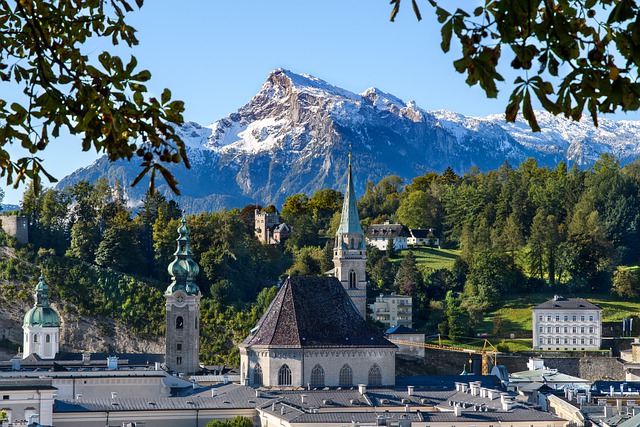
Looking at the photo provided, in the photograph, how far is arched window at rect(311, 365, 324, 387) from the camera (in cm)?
7538

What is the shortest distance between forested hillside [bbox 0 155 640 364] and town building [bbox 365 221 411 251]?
140 inches

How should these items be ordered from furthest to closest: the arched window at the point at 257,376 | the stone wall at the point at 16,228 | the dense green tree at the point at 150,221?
1. the dense green tree at the point at 150,221
2. the stone wall at the point at 16,228
3. the arched window at the point at 257,376

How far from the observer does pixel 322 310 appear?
77.0 m

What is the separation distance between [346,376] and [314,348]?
2.38m

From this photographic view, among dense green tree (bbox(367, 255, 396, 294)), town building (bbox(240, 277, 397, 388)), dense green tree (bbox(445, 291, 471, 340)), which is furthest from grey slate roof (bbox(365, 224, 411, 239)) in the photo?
town building (bbox(240, 277, 397, 388))

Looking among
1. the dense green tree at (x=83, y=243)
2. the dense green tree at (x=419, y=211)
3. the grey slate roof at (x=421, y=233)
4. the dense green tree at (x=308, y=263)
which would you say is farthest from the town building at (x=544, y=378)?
the dense green tree at (x=419, y=211)

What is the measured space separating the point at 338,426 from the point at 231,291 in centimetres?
3771

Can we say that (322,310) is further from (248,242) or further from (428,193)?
(428,193)

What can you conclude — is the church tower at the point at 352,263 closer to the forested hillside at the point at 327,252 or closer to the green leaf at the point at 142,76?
the forested hillside at the point at 327,252

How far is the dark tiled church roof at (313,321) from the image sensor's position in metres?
75.4

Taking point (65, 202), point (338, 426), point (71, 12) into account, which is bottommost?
point (338, 426)

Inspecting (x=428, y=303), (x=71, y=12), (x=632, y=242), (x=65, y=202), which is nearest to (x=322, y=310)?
(x=428, y=303)

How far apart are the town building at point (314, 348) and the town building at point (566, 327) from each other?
28365mm

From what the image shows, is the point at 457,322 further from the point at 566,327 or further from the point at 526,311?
the point at 566,327
